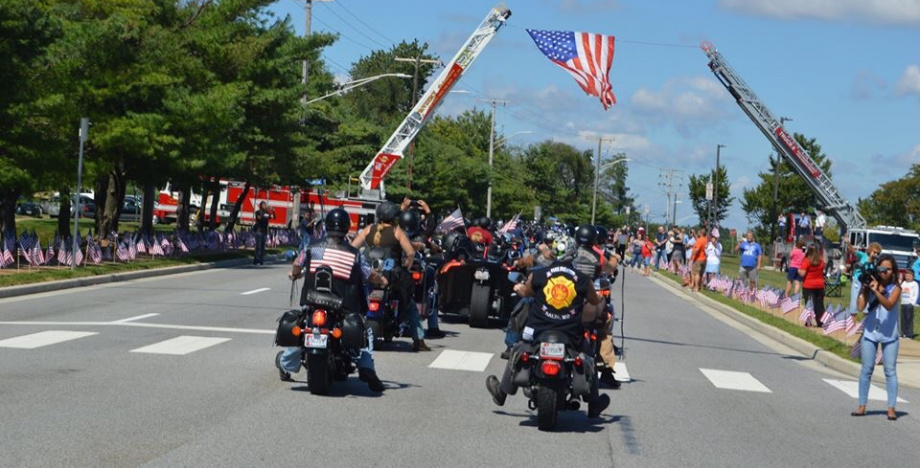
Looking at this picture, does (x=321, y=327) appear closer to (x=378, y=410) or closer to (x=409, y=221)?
(x=378, y=410)

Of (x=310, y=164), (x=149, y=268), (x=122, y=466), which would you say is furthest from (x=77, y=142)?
(x=122, y=466)

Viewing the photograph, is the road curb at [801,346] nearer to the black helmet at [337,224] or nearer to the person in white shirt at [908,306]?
the person in white shirt at [908,306]

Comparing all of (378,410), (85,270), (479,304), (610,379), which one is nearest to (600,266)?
(610,379)

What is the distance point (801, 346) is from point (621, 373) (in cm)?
649

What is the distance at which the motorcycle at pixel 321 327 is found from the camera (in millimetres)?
11055

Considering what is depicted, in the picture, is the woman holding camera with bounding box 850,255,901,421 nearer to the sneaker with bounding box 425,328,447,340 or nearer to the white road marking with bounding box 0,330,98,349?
the sneaker with bounding box 425,328,447,340

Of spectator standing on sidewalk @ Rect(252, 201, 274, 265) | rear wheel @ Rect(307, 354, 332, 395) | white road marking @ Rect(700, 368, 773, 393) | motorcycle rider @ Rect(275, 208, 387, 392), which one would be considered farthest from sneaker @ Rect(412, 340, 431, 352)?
spectator standing on sidewalk @ Rect(252, 201, 274, 265)

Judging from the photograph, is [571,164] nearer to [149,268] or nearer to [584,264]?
[149,268]

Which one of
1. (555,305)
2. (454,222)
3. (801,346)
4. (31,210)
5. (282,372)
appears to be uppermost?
(454,222)

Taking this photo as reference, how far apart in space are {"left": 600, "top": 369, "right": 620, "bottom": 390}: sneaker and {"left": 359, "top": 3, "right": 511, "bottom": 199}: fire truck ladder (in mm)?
38343

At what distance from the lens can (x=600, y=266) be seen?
1263 cm

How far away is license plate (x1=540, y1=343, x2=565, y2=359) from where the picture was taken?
998cm

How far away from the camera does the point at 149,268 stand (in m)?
30.5

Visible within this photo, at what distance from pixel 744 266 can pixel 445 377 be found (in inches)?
829
